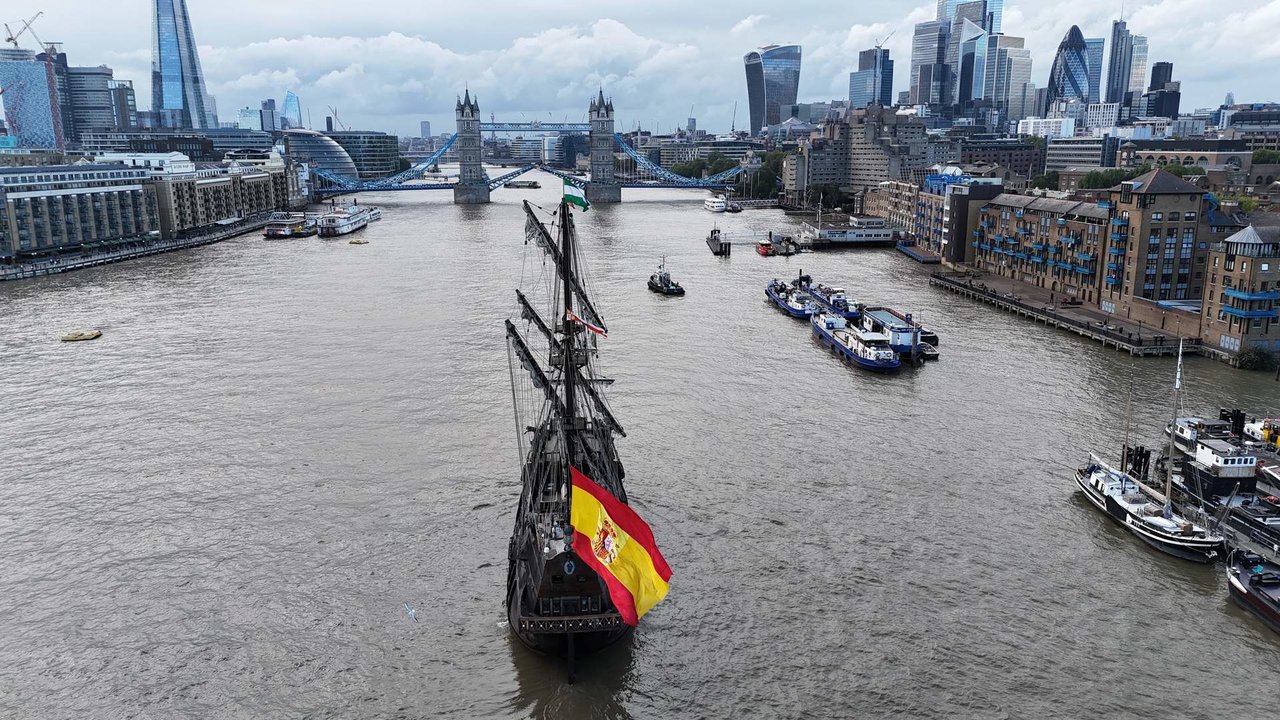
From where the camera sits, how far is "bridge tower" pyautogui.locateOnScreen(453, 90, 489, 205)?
139375 mm

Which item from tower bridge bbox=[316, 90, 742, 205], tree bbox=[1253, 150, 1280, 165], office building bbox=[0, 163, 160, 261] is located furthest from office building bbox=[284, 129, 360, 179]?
tree bbox=[1253, 150, 1280, 165]

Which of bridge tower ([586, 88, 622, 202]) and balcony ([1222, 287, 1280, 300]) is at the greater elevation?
bridge tower ([586, 88, 622, 202])

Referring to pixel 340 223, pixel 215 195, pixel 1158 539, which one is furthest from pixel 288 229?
pixel 1158 539

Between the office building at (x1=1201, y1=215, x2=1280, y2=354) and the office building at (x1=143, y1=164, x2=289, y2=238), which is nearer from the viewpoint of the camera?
the office building at (x1=1201, y1=215, x2=1280, y2=354)

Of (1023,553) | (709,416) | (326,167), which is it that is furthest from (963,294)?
(326,167)

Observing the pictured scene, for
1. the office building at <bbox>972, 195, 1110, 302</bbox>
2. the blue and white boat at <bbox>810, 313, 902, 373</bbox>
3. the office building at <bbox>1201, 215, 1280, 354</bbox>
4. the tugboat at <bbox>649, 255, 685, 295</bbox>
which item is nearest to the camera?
the office building at <bbox>1201, 215, 1280, 354</bbox>

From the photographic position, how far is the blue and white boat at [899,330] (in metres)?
39.0

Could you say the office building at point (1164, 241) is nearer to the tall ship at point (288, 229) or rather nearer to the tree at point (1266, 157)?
the tree at point (1266, 157)

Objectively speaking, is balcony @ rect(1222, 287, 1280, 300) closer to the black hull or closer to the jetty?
the jetty

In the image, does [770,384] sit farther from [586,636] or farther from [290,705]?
[290,705]

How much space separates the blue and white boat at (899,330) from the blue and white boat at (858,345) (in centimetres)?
55

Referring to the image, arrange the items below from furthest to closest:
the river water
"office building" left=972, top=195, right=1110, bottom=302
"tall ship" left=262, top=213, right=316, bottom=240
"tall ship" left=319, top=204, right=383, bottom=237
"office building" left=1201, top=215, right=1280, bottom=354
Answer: "tall ship" left=319, top=204, right=383, bottom=237 → "tall ship" left=262, top=213, right=316, bottom=240 → "office building" left=972, top=195, right=1110, bottom=302 → "office building" left=1201, top=215, right=1280, bottom=354 → the river water

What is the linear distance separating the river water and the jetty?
123cm

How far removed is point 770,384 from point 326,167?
156413 mm
